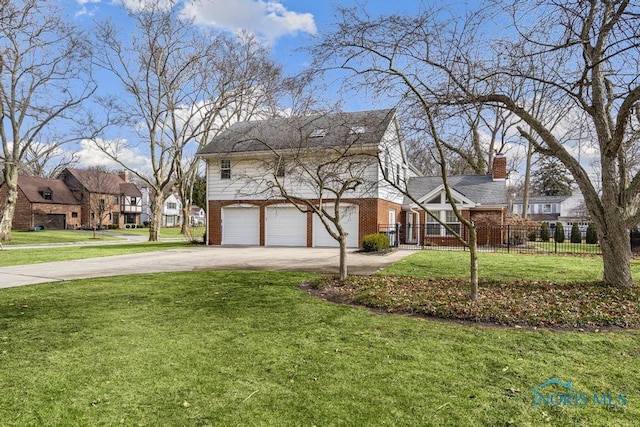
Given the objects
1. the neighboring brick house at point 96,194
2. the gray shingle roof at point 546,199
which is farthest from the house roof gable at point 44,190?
the gray shingle roof at point 546,199

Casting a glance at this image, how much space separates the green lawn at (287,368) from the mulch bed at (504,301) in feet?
1.42

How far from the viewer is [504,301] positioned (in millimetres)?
6465

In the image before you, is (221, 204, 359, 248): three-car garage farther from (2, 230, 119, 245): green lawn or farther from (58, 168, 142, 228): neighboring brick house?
(58, 168, 142, 228): neighboring brick house

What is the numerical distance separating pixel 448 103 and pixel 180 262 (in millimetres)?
9838

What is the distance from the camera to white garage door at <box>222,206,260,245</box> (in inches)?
834

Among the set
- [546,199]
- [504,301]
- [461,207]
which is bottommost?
[504,301]

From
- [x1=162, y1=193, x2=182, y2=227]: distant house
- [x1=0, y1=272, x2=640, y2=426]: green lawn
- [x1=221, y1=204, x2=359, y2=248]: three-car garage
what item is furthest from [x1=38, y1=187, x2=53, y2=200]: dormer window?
[x1=0, y1=272, x2=640, y2=426]: green lawn

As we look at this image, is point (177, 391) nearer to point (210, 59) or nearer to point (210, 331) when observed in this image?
point (210, 331)

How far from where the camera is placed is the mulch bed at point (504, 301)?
18.3 ft

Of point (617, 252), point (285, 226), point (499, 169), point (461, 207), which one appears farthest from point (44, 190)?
point (617, 252)

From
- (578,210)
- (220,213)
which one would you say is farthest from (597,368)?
(578,210)

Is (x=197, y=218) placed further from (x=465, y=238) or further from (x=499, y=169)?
(x=465, y=238)

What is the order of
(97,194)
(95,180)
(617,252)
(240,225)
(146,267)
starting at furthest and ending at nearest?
1. (97,194)
2. (95,180)
3. (240,225)
4. (146,267)
5. (617,252)

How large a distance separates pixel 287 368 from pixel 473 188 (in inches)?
821
